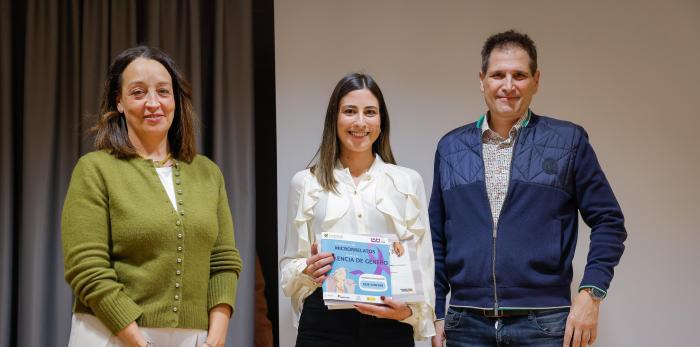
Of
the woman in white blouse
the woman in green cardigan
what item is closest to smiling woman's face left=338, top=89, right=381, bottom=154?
the woman in white blouse

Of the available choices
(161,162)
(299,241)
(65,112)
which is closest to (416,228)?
(299,241)

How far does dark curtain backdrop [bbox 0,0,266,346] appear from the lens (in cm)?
366

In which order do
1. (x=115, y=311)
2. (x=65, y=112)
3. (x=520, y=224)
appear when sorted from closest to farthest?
(x=115, y=311) < (x=520, y=224) < (x=65, y=112)

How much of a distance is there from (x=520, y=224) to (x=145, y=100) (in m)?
1.40

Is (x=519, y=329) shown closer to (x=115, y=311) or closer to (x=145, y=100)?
(x=115, y=311)

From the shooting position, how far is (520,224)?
2.57 meters

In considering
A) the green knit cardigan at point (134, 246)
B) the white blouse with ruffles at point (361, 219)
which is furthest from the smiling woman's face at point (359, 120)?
the green knit cardigan at point (134, 246)

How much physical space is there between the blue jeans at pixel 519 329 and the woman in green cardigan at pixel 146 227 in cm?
91

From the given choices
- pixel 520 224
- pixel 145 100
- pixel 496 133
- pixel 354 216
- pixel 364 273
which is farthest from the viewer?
pixel 496 133

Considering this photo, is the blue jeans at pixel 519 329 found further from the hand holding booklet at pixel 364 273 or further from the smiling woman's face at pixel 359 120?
the smiling woman's face at pixel 359 120

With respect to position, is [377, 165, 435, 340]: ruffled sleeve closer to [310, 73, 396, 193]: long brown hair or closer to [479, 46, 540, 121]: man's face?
[310, 73, 396, 193]: long brown hair

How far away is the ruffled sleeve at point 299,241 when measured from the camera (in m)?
2.63

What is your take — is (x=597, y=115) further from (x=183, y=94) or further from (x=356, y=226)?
(x=183, y=94)

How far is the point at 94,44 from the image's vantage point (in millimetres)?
3766
